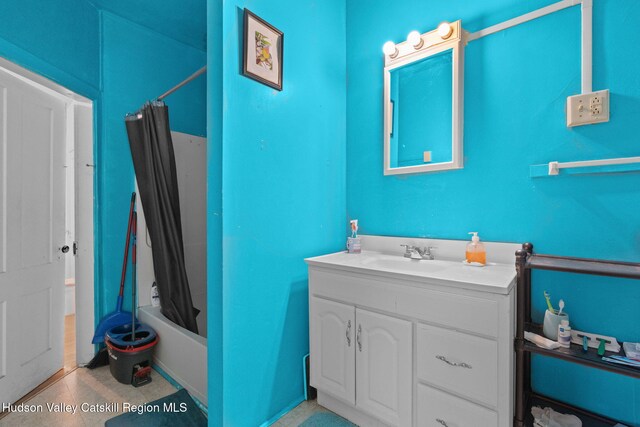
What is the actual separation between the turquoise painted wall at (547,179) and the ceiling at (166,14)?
149cm

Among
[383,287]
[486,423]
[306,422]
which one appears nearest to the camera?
[486,423]

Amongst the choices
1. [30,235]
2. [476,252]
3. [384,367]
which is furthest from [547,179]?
[30,235]

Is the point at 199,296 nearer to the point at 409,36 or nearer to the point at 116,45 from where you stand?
the point at 116,45

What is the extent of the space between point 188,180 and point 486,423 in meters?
2.51

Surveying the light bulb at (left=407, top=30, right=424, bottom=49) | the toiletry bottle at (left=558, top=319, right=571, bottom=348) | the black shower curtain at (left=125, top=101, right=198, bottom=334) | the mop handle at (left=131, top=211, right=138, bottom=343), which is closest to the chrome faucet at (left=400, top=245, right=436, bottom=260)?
the toiletry bottle at (left=558, top=319, right=571, bottom=348)

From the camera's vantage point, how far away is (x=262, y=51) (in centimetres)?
148

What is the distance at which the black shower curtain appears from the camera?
2004 mm

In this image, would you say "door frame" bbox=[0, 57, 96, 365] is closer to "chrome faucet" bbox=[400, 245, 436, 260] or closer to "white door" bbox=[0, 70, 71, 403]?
"white door" bbox=[0, 70, 71, 403]

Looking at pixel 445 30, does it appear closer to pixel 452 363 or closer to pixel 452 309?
pixel 452 309

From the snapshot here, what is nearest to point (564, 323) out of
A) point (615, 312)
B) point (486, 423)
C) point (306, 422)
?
point (615, 312)

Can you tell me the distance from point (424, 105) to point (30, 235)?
253 cm

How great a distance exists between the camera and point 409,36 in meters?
1.68

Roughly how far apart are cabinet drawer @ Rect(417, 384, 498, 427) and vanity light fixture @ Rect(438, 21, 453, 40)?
170 centimetres

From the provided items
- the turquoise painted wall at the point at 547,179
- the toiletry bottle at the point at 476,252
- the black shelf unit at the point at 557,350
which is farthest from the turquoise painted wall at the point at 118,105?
the black shelf unit at the point at 557,350
